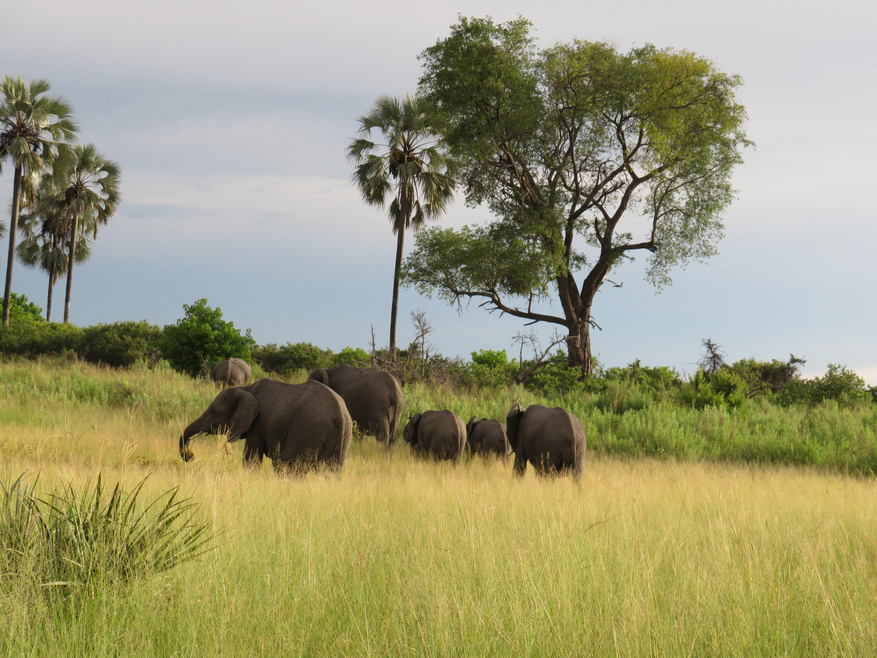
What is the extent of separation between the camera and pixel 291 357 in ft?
96.0

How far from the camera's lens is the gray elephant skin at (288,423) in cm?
762

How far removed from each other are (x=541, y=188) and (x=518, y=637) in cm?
2399

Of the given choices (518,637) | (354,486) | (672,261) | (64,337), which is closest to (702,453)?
(354,486)

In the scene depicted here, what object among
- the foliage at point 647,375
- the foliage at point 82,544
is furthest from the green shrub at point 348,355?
the foliage at point 82,544

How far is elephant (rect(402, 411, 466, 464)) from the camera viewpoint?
10055 millimetres

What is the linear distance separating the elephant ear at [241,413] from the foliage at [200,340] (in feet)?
53.9

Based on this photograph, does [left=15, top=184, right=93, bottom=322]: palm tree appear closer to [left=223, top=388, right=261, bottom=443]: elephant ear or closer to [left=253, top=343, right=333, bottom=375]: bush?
[left=253, top=343, right=333, bottom=375]: bush

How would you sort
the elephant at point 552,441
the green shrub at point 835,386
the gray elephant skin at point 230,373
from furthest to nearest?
the green shrub at point 835,386 → the gray elephant skin at point 230,373 → the elephant at point 552,441

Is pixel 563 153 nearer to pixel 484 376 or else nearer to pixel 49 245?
pixel 484 376

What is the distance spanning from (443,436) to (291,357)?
66.7ft

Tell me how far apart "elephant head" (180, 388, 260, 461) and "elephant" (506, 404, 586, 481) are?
3.56m

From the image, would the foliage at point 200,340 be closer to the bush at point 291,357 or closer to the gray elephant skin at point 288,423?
the bush at point 291,357

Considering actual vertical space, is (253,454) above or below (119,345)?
below

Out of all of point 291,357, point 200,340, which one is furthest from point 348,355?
point 200,340
